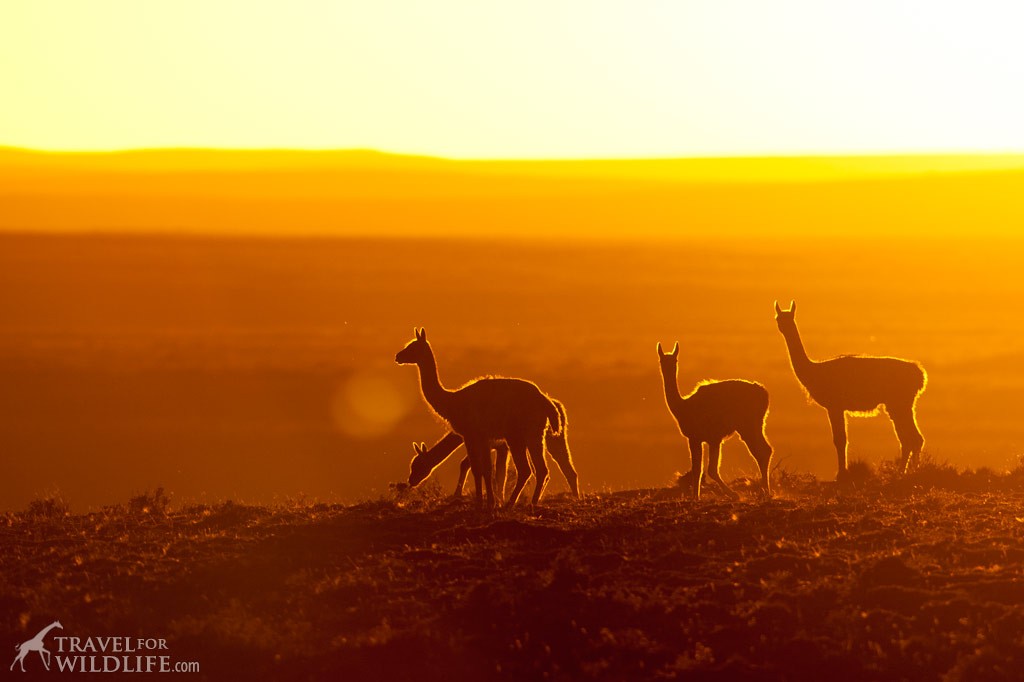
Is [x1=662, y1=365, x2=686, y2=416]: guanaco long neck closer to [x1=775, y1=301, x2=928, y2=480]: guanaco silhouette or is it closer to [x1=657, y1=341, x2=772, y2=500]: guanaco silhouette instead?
[x1=657, y1=341, x2=772, y2=500]: guanaco silhouette

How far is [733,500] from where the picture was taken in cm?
1739

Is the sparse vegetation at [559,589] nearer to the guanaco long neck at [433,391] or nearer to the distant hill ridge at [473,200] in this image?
the guanaco long neck at [433,391]

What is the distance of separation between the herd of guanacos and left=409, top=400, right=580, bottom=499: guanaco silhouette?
0.02 metres

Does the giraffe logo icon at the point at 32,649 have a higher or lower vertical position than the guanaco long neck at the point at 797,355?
lower

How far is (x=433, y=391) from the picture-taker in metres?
18.3

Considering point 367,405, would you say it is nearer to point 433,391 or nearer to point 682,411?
point 433,391

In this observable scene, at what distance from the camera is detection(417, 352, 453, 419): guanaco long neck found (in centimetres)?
1806

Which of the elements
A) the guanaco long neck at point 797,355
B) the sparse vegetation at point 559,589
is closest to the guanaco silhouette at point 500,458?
the sparse vegetation at point 559,589

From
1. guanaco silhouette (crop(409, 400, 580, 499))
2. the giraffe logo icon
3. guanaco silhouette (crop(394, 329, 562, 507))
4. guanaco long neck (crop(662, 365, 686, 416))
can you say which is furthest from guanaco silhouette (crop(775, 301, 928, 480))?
the giraffe logo icon

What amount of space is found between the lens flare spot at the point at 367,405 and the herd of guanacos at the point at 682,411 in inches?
687

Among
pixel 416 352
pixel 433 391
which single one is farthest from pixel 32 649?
pixel 416 352

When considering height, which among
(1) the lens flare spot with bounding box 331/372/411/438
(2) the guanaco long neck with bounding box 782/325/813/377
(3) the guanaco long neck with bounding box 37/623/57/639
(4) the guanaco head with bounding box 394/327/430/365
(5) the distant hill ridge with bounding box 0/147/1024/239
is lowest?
(3) the guanaco long neck with bounding box 37/623/57/639

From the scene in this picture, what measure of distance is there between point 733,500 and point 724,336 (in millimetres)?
32015

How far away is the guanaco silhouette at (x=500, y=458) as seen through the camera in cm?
1867
